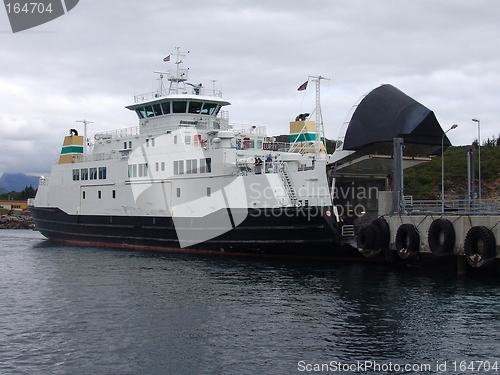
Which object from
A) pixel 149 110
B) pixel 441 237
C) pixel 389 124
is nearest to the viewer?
pixel 441 237

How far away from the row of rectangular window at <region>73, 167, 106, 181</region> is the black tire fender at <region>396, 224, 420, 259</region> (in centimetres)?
1936

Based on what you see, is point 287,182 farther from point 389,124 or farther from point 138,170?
point 138,170

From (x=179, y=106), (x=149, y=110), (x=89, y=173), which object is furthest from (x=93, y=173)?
(x=179, y=106)

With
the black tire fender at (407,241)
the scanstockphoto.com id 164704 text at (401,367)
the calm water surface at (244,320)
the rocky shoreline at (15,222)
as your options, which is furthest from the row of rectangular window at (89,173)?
the rocky shoreline at (15,222)

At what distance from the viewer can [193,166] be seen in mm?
30672

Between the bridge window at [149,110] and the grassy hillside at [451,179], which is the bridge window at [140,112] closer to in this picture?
the bridge window at [149,110]

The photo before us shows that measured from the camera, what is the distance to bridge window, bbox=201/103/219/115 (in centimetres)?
3462

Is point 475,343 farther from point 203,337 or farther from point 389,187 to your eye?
point 389,187

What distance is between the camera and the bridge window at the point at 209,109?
1363 inches

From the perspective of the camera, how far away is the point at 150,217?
106 feet

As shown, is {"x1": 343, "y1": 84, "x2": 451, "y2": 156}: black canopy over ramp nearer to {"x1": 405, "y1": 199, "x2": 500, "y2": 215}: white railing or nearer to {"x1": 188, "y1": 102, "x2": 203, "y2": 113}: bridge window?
{"x1": 405, "y1": 199, "x2": 500, "y2": 215}: white railing

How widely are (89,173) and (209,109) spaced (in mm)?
9036

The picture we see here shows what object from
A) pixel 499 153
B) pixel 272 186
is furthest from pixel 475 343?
pixel 499 153

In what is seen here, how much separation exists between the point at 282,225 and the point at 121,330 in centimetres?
1257
